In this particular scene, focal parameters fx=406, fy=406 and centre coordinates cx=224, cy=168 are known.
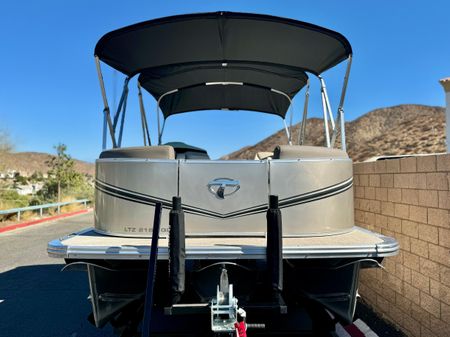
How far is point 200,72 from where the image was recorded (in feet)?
16.8

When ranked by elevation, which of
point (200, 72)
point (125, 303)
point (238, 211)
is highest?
point (200, 72)

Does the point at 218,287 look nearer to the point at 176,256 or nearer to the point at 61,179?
the point at 176,256

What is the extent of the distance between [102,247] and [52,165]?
26.6 metres

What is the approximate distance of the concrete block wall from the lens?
350 cm

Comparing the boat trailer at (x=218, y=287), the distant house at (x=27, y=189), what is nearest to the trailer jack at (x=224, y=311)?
the boat trailer at (x=218, y=287)

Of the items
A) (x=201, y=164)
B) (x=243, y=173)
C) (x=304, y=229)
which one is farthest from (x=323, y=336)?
(x=201, y=164)

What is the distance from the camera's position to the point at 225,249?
9.03 feet

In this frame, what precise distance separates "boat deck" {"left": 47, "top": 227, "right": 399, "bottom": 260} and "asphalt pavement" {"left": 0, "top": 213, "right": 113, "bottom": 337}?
1865 mm

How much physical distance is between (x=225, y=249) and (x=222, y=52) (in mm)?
2441

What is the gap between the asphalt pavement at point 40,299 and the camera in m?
4.41

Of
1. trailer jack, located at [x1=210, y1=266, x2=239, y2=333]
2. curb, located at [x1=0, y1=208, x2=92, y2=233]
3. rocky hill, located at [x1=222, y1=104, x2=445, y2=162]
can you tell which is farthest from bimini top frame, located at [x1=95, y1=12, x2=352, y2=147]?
rocky hill, located at [x1=222, y1=104, x2=445, y2=162]

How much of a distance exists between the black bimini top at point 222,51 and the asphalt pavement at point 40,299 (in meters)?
2.91

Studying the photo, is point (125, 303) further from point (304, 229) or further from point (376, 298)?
point (376, 298)

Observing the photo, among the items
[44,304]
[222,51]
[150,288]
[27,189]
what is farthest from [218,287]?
[27,189]
